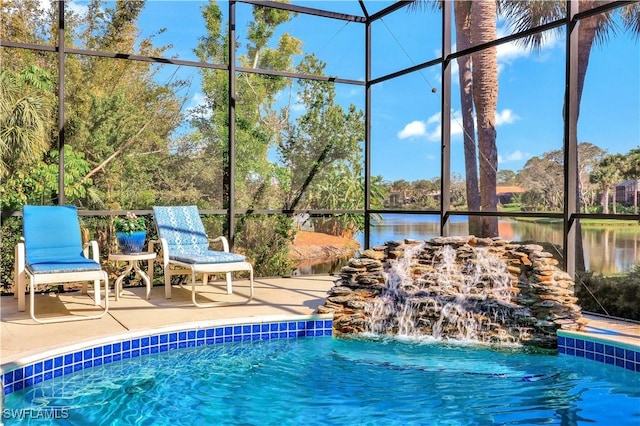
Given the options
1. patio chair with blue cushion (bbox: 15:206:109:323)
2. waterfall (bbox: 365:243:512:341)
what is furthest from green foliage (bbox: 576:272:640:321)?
patio chair with blue cushion (bbox: 15:206:109:323)

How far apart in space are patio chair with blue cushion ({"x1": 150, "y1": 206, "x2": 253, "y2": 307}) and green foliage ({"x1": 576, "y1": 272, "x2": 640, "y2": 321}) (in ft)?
12.7

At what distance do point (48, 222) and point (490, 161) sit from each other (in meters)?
7.17

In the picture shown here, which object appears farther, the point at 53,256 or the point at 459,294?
the point at 53,256

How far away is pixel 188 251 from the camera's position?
609cm

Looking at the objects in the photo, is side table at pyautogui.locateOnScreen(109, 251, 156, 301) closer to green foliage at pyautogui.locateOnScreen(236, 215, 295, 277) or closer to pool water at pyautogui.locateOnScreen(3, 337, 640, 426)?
pool water at pyautogui.locateOnScreen(3, 337, 640, 426)

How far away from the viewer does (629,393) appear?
3.46m

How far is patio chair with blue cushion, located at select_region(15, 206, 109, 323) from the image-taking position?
4.53m

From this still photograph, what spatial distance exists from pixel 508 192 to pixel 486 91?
21.4 ft

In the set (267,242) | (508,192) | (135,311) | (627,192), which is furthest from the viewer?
(508,192)

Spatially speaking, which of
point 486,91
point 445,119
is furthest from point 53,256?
point 486,91

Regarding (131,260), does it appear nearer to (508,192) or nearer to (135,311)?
(135,311)

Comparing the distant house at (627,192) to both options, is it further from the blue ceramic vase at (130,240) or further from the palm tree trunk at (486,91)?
the blue ceramic vase at (130,240)

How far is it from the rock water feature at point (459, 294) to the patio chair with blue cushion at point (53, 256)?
7.01ft

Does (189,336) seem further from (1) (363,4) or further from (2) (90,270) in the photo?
(1) (363,4)
